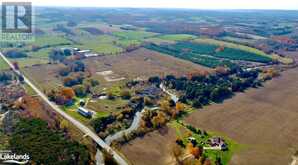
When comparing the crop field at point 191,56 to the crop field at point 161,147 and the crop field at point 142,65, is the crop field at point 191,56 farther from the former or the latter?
the crop field at point 161,147

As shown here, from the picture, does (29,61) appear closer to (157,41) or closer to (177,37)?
(157,41)

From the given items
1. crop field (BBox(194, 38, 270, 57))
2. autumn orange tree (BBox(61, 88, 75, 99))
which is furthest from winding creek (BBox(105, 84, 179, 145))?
crop field (BBox(194, 38, 270, 57))

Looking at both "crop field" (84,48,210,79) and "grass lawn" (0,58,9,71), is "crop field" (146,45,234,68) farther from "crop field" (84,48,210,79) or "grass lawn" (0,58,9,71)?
"grass lawn" (0,58,9,71)

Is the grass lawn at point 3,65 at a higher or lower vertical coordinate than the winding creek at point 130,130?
higher

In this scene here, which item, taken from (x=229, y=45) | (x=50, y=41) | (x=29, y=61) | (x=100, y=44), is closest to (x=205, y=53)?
(x=229, y=45)

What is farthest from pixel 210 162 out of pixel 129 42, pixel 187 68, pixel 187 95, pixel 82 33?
pixel 82 33

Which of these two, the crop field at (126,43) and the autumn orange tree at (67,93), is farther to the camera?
the crop field at (126,43)

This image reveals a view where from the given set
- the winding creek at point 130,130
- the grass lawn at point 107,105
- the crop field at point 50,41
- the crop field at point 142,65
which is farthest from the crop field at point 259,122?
the crop field at point 50,41

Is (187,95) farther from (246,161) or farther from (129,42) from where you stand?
(129,42)
